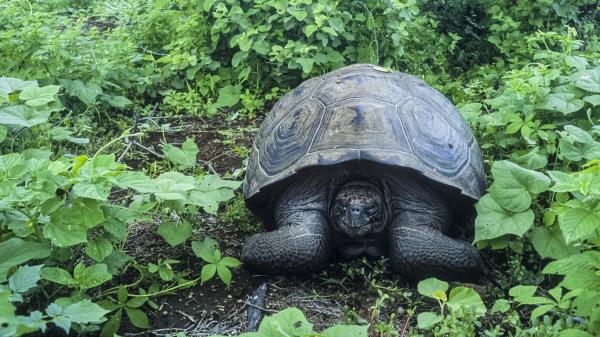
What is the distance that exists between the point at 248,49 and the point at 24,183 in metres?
2.73

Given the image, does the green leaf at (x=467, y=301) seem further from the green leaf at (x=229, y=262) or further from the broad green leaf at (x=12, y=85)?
the broad green leaf at (x=12, y=85)

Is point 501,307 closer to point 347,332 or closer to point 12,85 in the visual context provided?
point 347,332

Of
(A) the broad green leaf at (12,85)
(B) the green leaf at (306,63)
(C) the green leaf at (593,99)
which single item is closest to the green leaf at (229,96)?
(B) the green leaf at (306,63)

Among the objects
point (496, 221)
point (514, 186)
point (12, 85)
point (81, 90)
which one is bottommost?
point (81, 90)

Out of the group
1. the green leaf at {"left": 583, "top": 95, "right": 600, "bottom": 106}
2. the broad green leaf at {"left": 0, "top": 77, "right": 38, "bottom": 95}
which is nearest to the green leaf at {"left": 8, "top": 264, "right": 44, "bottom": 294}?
the broad green leaf at {"left": 0, "top": 77, "right": 38, "bottom": 95}

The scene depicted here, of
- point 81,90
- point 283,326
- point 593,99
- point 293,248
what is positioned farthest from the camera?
point 81,90

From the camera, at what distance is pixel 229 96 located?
5707 millimetres

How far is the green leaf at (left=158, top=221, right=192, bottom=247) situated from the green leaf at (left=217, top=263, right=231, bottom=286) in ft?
0.69

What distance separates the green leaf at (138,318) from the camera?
10.1ft

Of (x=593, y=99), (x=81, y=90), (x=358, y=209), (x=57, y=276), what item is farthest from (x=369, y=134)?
(x=81, y=90)

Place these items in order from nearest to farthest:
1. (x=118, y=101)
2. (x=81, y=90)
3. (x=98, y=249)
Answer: (x=98, y=249), (x=81, y=90), (x=118, y=101)

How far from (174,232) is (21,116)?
93cm

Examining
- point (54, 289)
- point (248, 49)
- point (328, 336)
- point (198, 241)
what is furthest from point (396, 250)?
point (248, 49)

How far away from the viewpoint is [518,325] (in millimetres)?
2977
